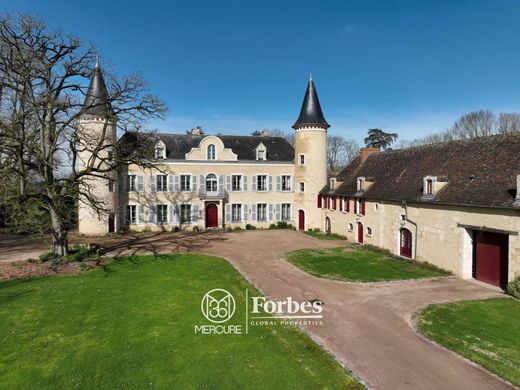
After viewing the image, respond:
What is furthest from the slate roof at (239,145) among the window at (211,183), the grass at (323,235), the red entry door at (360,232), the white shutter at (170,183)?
the red entry door at (360,232)

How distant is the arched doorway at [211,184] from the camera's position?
27312 mm

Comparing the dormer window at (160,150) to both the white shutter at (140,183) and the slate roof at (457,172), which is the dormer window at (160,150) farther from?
the slate roof at (457,172)

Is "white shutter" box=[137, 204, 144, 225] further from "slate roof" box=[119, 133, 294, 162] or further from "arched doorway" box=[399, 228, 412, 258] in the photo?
"arched doorway" box=[399, 228, 412, 258]

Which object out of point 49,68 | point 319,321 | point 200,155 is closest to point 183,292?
point 319,321

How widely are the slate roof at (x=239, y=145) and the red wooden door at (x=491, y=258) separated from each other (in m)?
17.9

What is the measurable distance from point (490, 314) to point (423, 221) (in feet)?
22.1

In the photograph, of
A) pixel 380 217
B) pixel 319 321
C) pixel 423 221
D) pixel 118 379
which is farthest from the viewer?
pixel 380 217

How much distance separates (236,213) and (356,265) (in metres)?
Result: 14.1

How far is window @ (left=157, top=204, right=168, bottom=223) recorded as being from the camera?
26406mm

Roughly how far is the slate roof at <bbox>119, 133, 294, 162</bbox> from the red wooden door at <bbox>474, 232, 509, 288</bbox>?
17872 millimetres

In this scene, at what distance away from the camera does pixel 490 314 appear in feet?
33.1

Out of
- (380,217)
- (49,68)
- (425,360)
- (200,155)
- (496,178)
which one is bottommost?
(425,360)

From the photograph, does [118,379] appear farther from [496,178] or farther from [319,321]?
[496,178]

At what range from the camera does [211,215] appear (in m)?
27.8
